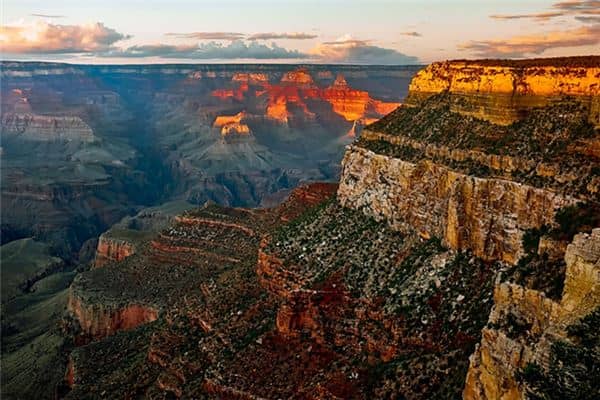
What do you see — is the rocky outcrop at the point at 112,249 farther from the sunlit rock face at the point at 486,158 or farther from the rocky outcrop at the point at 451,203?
the rocky outcrop at the point at 451,203

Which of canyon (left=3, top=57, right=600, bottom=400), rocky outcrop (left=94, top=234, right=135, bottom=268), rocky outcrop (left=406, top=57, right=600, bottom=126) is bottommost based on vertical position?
rocky outcrop (left=94, top=234, right=135, bottom=268)

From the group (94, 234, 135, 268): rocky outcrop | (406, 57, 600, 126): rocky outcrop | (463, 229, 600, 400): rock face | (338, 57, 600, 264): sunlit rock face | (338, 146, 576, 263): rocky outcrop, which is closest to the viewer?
(463, 229, 600, 400): rock face

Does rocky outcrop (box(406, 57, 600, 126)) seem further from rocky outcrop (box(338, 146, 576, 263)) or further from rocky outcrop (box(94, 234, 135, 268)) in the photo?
rocky outcrop (box(94, 234, 135, 268))

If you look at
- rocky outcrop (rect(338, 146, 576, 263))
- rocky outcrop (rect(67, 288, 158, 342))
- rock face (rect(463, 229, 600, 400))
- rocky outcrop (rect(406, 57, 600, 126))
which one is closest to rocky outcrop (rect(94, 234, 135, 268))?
rocky outcrop (rect(67, 288, 158, 342))

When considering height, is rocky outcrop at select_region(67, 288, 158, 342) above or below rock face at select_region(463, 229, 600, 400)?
below

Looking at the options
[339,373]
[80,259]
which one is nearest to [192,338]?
[339,373]

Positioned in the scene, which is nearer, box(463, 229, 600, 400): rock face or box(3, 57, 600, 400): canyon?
box(463, 229, 600, 400): rock face

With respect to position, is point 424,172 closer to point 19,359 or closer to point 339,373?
point 339,373

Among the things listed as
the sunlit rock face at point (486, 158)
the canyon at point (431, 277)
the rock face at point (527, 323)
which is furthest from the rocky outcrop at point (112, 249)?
the rock face at point (527, 323)
